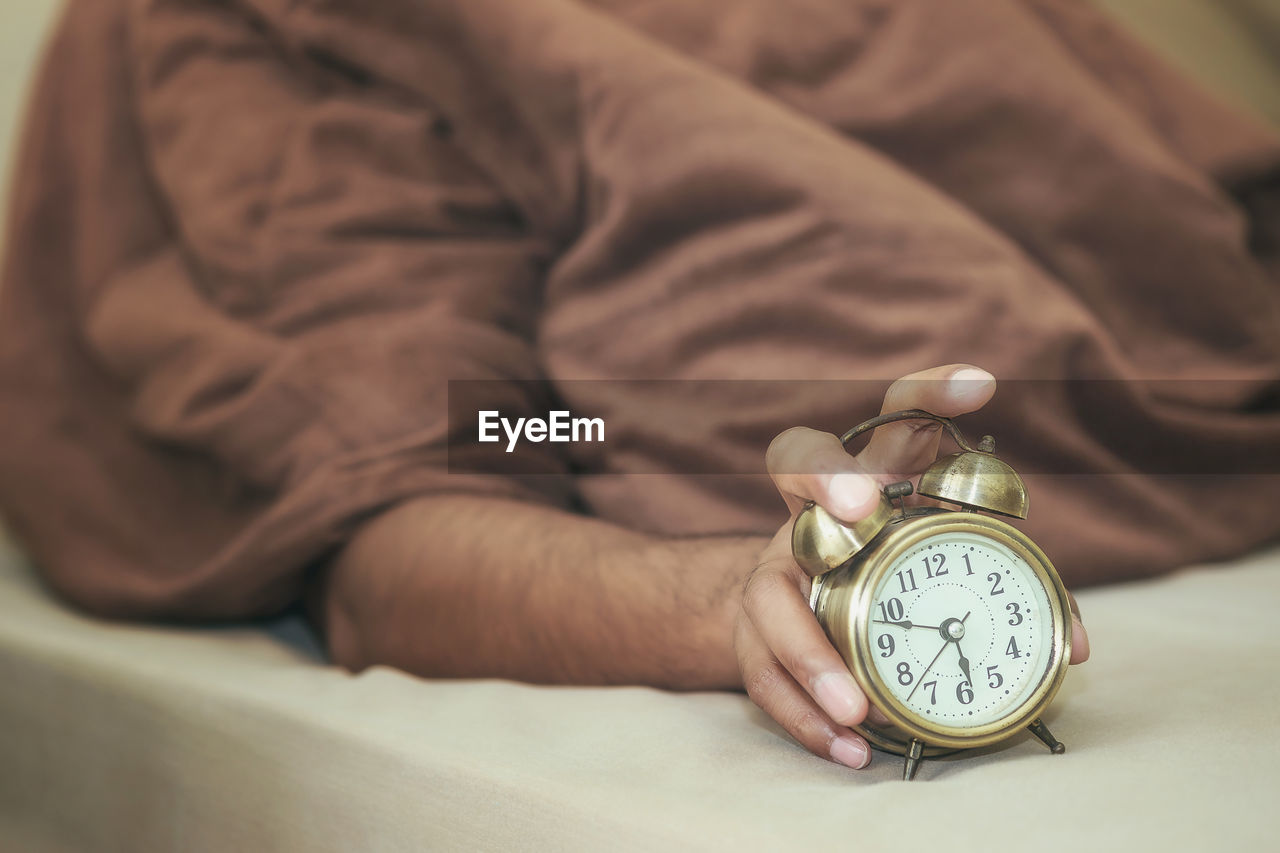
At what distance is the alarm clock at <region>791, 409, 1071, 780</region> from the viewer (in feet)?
1.21

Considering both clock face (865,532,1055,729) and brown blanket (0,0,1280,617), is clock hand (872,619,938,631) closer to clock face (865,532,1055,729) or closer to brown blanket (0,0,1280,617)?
clock face (865,532,1055,729)

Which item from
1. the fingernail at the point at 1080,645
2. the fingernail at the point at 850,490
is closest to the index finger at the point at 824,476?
the fingernail at the point at 850,490

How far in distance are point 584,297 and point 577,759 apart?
405 mm

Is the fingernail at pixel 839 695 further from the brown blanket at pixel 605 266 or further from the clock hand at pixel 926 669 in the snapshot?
the brown blanket at pixel 605 266

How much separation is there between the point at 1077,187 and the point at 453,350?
49 cm

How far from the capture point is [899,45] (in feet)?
2.63

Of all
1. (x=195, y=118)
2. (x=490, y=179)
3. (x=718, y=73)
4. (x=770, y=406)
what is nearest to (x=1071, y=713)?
(x=770, y=406)

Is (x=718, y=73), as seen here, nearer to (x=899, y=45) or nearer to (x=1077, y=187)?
(x=899, y=45)

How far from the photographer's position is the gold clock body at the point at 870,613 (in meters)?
0.36

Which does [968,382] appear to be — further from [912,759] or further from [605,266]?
[605,266]

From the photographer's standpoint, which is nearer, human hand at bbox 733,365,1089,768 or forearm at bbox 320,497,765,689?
human hand at bbox 733,365,1089,768

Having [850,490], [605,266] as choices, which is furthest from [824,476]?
[605,266]

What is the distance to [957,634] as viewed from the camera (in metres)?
0.37

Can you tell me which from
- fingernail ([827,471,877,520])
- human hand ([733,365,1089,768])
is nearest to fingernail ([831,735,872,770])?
human hand ([733,365,1089,768])
